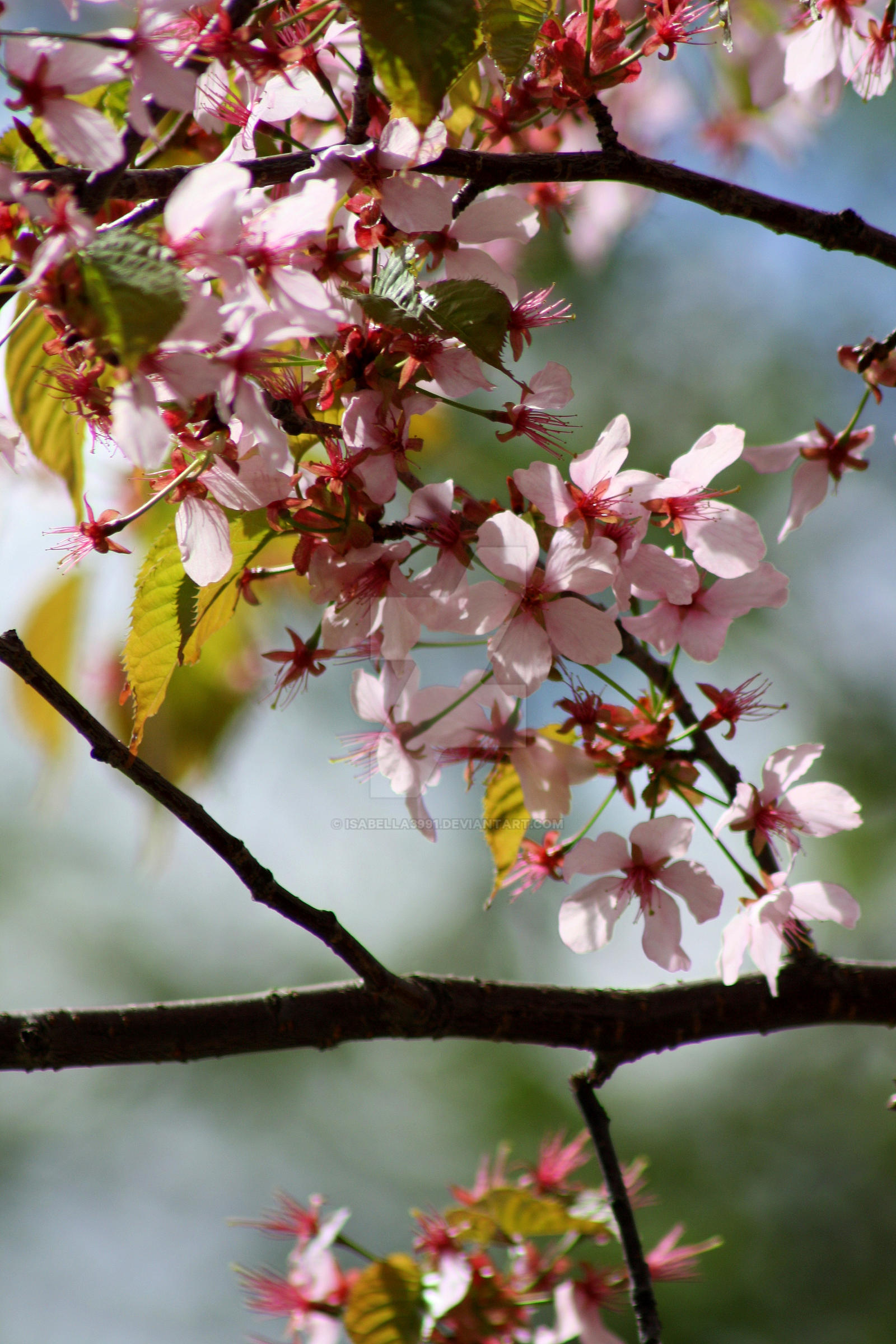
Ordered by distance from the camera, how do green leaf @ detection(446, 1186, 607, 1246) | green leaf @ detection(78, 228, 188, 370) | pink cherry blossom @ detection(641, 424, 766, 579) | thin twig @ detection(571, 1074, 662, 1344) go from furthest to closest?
green leaf @ detection(446, 1186, 607, 1246) → thin twig @ detection(571, 1074, 662, 1344) → pink cherry blossom @ detection(641, 424, 766, 579) → green leaf @ detection(78, 228, 188, 370)

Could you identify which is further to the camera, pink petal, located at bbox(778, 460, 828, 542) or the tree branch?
pink petal, located at bbox(778, 460, 828, 542)

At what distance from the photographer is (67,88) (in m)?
0.38

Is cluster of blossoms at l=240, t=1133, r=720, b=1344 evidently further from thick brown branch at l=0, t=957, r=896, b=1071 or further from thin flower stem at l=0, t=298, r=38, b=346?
thin flower stem at l=0, t=298, r=38, b=346

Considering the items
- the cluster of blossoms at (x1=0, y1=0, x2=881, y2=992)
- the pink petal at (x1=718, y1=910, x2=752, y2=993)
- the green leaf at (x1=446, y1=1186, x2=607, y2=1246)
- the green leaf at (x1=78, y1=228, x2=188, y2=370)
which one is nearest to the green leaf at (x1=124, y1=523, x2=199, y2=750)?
the cluster of blossoms at (x1=0, y1=0, x2=881, y2=992)

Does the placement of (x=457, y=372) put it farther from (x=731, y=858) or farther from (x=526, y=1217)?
(x=526, y=1217)

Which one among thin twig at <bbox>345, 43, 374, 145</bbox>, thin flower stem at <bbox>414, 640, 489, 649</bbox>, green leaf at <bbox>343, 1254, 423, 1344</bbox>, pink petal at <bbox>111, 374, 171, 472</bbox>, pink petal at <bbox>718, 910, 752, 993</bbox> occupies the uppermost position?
thin twig at <bbox>345, 43, 374, 145</bbox>

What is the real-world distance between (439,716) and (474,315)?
0.72 feet

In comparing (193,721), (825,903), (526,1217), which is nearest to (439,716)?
(825,903)

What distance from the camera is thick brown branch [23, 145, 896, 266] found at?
17.3 inches

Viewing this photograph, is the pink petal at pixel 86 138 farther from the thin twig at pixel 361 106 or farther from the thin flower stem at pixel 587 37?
the thin flower stem at pixel 587 37

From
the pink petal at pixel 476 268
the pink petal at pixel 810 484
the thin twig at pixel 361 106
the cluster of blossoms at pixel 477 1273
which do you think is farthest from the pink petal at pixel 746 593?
the cluster of blossoms at pixel 477 1273

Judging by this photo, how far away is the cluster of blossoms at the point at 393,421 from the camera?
376 mm

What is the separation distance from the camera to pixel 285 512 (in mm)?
507

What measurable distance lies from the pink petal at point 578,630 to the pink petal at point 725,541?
0.23 ft
